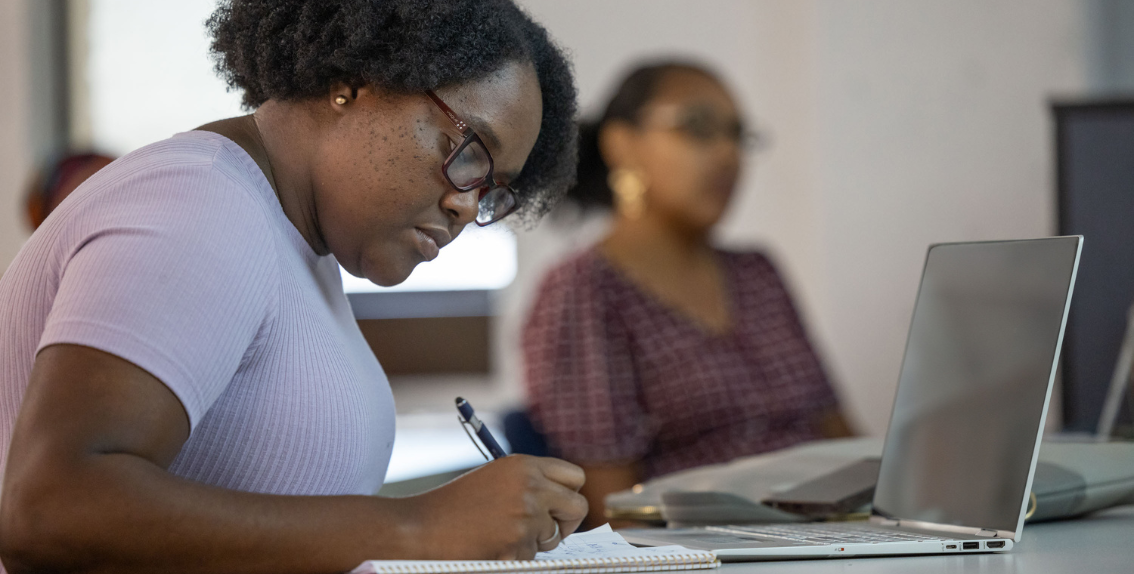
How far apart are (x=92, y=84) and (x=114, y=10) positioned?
27 centimetres

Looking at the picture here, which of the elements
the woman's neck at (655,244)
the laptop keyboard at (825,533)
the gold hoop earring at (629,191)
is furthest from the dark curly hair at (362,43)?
the gold hoop earring at (629,191)

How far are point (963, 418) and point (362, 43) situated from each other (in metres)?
0.75

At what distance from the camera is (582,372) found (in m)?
2.13

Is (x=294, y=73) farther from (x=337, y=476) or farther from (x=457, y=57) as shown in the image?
(x=337, y=476)

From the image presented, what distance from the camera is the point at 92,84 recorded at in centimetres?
366

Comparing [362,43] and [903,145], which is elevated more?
[362,43]

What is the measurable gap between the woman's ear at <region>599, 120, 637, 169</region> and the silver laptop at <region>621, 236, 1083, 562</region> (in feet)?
4.22

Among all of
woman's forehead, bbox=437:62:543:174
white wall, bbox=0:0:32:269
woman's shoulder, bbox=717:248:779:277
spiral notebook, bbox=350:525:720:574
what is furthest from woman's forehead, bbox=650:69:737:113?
white wall, bbox=0:0:32:269

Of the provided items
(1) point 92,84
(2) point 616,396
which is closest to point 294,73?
(2) point 616,396

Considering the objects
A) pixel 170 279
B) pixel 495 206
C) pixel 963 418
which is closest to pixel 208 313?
pixel 170 279

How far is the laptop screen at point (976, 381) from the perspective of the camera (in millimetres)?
1054

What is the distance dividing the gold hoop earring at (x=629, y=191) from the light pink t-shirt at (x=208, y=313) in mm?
1489

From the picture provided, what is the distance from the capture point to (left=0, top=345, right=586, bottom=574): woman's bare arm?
0.69m

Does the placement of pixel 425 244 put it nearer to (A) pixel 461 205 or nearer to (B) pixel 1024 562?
(A) pixel 461 205
